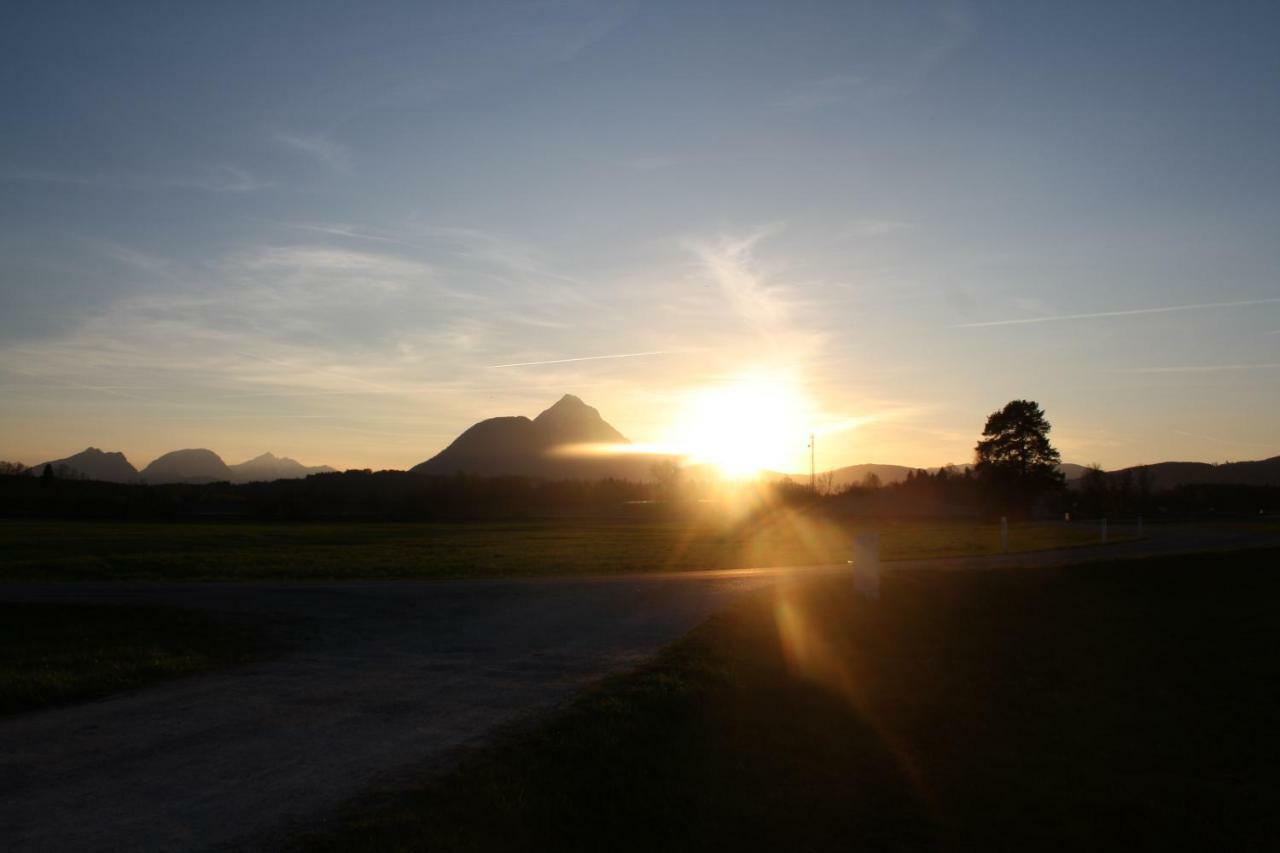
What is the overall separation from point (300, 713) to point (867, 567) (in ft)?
41.4

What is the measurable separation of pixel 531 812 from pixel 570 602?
12.1 metres

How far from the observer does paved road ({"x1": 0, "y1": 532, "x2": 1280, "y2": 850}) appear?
6582 millimetres

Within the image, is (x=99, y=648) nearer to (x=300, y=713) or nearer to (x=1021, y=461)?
(x=300, y=713)

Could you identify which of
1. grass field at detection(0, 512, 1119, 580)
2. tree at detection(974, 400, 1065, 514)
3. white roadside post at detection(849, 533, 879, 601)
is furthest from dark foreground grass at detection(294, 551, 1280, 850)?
tree at detection(974, 400, 1065, 514)

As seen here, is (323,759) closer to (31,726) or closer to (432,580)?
(31,726)

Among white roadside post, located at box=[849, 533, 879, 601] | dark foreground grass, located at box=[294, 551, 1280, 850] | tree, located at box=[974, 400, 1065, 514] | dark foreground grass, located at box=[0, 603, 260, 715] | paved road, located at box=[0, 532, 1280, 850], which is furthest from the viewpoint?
tree, located at box=[974, 400, 1065, 514]

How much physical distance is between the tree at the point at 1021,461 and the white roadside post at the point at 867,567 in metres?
62.6

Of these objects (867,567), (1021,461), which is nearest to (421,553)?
(867,567)

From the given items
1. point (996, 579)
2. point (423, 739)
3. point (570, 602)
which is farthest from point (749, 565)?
point (423, 739)

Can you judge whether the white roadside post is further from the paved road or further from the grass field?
the grass field

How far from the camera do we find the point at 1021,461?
77750 millimetres

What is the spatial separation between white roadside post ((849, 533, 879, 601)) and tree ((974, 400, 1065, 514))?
62.6 meters

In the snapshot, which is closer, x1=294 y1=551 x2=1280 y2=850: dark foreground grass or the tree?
x1=294 y1=551 x2=1280 y2=850: dark foreground grass

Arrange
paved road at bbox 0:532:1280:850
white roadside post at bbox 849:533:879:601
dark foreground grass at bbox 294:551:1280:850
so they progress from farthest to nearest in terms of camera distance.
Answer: white roadside post at bbox 849:533:879:601 → dark foreground grass at bbox 294:551:1280:850 → paved road at bbox 0:532:1280:850
